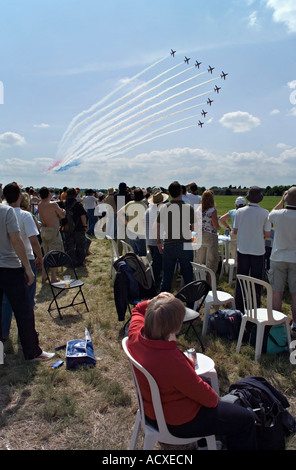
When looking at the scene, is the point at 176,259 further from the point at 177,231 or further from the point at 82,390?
the point at 82,390

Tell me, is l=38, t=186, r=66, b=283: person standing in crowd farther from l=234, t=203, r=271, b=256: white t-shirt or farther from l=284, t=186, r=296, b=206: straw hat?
l=284, t=186, r=296, b=206: straw hat

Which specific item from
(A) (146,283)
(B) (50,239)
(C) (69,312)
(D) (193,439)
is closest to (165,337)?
(D) (193,439)

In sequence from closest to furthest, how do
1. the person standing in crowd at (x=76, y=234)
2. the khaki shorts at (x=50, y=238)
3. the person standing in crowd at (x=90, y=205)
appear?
the khaki shorts at (x=50, y=238), the person standing in crowd at (x=76, y=234), the person standing in crowd at (x=90, y=205)

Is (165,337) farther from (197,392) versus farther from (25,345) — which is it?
(25,345)

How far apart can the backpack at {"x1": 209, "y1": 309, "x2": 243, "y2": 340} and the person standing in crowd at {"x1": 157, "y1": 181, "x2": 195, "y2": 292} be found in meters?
0.85

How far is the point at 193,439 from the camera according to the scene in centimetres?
238

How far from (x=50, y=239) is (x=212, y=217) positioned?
11.5ft

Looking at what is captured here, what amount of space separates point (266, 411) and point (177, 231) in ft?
9.74

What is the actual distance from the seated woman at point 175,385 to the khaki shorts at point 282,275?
8.89 ft

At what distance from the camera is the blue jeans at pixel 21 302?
4043 millimetres

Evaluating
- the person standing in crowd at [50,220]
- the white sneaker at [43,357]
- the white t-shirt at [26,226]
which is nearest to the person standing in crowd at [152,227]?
the person standing in crowd at [50,220]

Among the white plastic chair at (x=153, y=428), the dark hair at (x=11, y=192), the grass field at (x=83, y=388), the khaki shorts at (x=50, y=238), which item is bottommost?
the grass field at (x=83, y=388)

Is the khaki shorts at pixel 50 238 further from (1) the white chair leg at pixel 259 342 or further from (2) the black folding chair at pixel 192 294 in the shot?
(1) the white chair leg at pixel 259 342

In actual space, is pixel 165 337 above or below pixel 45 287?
above
